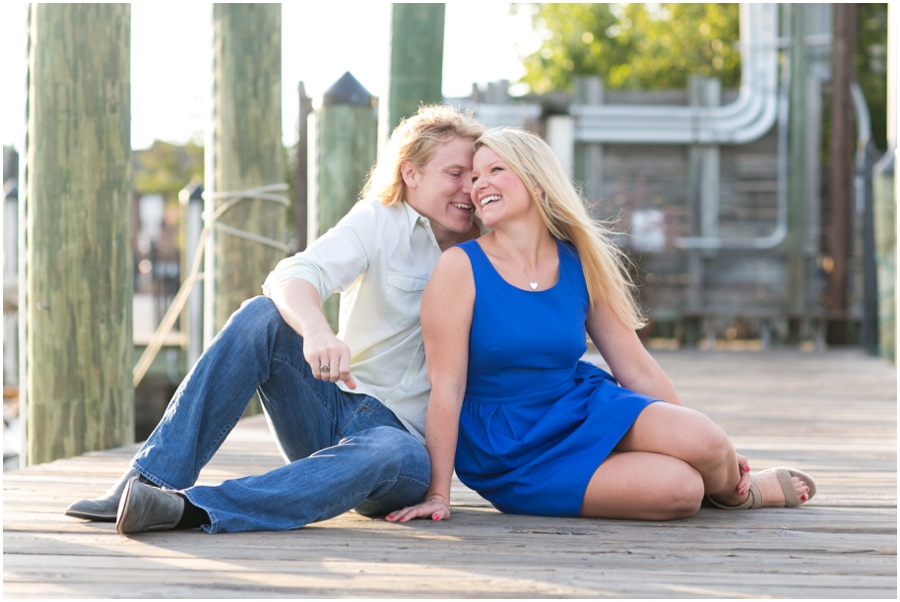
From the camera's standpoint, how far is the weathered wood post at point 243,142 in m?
4.41

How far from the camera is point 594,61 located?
18.2 metres

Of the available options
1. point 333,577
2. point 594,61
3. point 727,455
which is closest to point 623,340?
point 727,455

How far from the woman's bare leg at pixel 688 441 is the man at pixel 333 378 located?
0.50 m

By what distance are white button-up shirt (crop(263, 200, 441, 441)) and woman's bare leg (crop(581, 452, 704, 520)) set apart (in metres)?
0.45

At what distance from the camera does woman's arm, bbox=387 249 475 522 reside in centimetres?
238

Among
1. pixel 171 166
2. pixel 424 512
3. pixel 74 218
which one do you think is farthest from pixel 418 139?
pixel 171 166

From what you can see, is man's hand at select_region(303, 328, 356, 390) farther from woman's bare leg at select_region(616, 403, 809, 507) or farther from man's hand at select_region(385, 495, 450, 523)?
woman's bare leg at select_region(616, 403, 809, 507)

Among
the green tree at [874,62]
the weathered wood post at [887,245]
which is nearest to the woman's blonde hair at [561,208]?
the weathered wood post at [887,245]

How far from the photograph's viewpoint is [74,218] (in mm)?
3203

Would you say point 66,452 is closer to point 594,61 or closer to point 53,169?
point 53,169

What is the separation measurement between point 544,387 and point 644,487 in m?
0.32

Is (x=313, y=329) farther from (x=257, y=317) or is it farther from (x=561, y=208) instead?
(x=561, y=208)

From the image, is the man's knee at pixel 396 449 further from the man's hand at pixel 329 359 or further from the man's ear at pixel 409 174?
the man's ear at pixel 409 174

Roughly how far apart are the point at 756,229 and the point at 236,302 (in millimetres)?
7217
